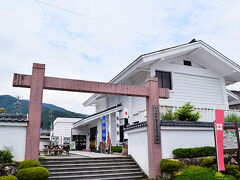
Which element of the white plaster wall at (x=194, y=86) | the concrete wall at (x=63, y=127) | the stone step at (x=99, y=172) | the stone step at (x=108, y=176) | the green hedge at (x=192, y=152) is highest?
the white plaster wall at (x=194, y=86)

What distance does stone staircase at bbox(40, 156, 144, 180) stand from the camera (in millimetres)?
9102

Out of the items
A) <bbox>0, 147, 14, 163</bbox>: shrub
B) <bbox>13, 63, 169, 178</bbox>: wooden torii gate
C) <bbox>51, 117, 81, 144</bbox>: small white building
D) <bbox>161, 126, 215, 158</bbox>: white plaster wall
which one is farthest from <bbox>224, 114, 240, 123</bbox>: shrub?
<bbox>51, 117, 81, 144</bbox>: small white building

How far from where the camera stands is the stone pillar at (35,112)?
823cm

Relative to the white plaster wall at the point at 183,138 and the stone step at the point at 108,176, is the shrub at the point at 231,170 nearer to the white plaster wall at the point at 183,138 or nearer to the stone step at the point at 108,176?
the white plaster wall at the point at 183,138

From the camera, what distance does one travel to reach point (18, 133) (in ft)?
27.8

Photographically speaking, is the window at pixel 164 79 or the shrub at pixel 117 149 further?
the shrub at pixel 117 149

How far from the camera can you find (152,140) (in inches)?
377

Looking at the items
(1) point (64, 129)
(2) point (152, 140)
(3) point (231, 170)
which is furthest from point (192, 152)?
(1) point (64, 129)

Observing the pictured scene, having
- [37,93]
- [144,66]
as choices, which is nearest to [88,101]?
[144,66]

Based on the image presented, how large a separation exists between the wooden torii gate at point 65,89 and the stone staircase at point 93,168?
110cm

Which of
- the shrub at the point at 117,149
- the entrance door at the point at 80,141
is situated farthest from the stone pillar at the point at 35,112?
the entrance door at the point at 80,141

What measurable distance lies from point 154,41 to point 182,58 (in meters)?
4.99

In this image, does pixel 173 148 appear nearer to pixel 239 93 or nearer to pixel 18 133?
pixel 18 133

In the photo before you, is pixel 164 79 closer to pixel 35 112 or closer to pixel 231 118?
pixel 231 118
